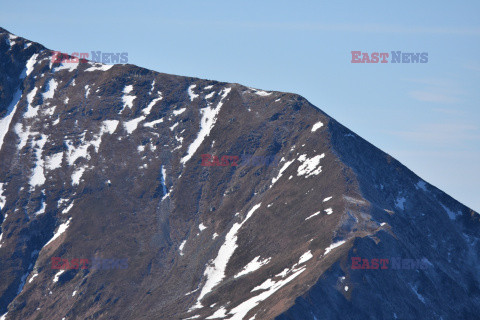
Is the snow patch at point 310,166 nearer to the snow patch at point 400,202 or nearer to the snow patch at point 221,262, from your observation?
the snow patch at point 221,262

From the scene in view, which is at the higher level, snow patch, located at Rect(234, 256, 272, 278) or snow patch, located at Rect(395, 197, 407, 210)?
snow patch, located at Rect(395, 197, 407, 210)

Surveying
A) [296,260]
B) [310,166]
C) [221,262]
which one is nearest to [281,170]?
[310,166]

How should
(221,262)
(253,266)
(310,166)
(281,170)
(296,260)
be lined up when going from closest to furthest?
(296,260)
(253,266)
(221,262)
(310,166)
(281,170)

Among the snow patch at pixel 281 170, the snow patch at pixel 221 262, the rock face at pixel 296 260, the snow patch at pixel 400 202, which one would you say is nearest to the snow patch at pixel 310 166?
the rock face at pixel 296 260

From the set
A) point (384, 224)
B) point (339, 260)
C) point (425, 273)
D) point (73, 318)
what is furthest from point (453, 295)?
point (73, 318)

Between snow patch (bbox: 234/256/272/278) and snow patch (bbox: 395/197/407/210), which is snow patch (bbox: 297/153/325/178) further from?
snow patch (bbox: 234/256/272/278)

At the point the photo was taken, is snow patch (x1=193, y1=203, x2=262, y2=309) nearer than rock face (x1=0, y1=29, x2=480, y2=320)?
No

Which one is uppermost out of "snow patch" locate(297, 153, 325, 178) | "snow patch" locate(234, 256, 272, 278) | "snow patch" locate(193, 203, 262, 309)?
"snow patch" locate(297, 153, 325, 178)

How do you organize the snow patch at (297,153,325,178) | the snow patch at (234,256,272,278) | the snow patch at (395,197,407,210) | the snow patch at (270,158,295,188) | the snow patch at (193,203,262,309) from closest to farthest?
1. the snow patch at (234,256,272,278)
2. the snow patch at (193,203,262,309)
3. the snow patch at (297,153,325,178)
4. the snow patch at (395,197,407,210)
5. the snow patch at (270,158,295,188)

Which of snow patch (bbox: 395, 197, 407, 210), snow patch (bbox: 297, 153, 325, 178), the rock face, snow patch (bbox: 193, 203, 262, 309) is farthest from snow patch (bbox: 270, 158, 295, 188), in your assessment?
snow patch (bbox: 395, 197, 407, 210)

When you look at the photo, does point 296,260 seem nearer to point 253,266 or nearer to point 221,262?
point 253,266

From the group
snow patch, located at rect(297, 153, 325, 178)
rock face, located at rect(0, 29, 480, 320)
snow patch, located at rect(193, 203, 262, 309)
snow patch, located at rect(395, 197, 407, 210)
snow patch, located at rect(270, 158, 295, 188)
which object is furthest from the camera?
snow patch, located at rect(270, 158, 295, 188)
